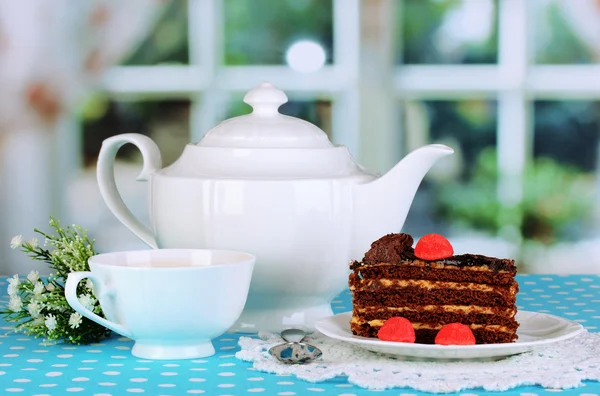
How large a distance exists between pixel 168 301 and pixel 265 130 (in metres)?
0.26

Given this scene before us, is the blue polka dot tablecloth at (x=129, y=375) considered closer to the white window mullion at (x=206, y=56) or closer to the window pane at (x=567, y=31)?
the white window mullion at (x=206, y=56)

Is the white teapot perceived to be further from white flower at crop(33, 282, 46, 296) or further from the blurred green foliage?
the blurred green foliage

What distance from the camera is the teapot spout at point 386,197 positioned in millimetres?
1129

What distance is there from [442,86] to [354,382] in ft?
4.92

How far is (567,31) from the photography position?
2.38 meters

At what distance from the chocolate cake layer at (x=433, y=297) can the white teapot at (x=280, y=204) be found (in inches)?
3.8

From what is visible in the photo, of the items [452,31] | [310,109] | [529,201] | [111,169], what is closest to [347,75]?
[310,109]

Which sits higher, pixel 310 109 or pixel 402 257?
pixel 310 109

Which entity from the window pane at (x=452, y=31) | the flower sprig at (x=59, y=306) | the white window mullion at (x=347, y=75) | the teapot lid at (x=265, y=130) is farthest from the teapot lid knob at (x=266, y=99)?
the window pane at (x=452, y=31)

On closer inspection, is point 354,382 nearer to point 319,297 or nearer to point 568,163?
point 319,297

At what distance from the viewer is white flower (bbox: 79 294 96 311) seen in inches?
41.9

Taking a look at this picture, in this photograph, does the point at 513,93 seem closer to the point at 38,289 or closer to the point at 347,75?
the point at 347,75

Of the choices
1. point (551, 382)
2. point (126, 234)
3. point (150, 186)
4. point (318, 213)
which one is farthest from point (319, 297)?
point (126, 234)

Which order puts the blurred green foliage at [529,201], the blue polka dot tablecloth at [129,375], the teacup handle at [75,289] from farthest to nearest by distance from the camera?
the blurred green foliage at [529,201], the teacup handle at [75,289], the blue polka dot tablecloth at [129,375]
